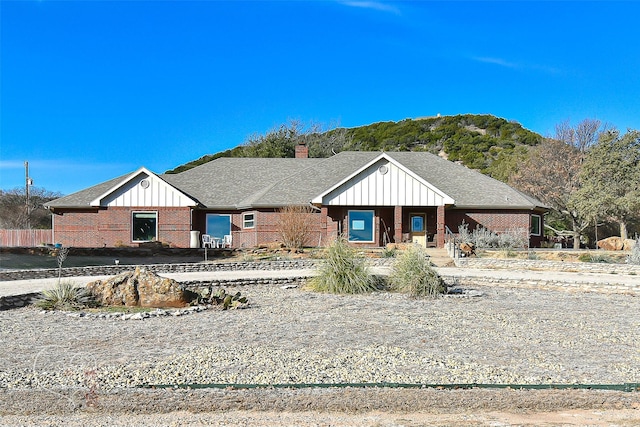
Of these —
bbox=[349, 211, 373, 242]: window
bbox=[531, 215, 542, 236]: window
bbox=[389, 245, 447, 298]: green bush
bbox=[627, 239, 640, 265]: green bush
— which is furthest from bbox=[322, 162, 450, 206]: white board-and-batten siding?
bbox=[389, 245, 447, 298]: green bush

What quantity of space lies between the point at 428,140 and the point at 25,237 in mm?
56915

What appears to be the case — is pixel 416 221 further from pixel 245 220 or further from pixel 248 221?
pixel 245 220

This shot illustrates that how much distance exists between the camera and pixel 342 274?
→ 16.6 m

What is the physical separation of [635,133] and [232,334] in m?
34.1

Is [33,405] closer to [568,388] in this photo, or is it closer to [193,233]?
[568,388]

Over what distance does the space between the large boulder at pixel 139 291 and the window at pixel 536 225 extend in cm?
2467

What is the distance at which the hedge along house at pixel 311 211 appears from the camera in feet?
98.4

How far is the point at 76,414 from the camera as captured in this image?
6516 mm

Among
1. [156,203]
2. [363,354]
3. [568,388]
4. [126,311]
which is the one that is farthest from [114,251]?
[568,388]

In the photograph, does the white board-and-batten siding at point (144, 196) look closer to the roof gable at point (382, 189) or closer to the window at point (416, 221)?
the roof gable at point (382, 189)

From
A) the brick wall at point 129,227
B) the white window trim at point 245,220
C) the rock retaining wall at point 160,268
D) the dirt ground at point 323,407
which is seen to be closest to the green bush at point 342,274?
the rock retaining wall at point 160,268

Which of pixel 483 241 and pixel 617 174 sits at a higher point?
pixel 617 174

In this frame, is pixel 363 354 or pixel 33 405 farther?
pixel 363 354

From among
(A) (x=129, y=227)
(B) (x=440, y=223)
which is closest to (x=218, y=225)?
(A) (x=129, y=227)
